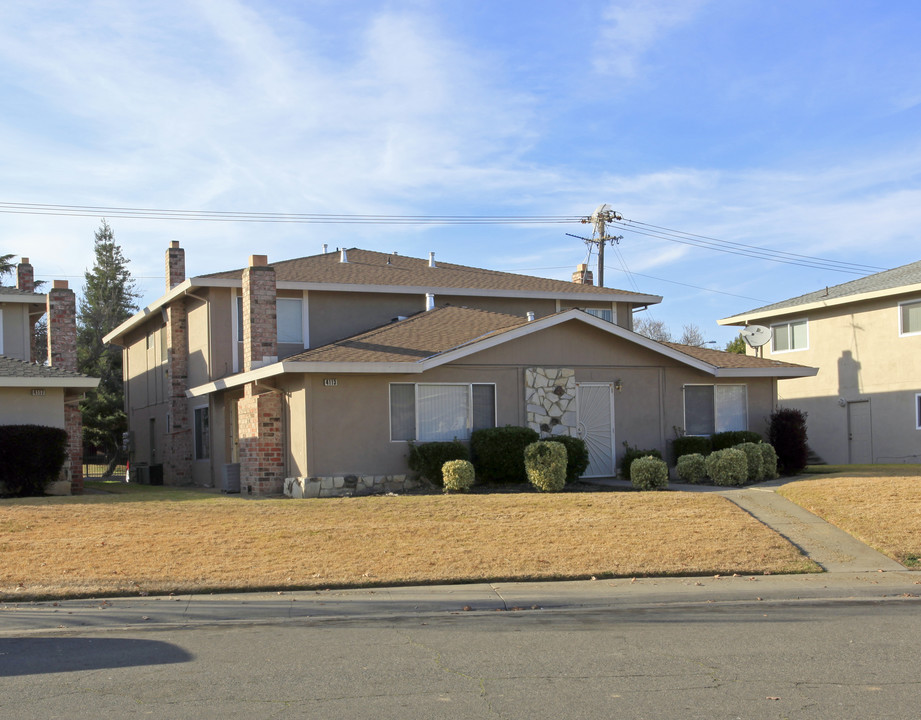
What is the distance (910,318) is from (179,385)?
20.8 meters

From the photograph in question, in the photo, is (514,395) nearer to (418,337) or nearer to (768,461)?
(418,337)

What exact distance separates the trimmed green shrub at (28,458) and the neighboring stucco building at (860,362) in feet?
72.9

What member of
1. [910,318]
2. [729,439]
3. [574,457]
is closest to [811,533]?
[574,457]

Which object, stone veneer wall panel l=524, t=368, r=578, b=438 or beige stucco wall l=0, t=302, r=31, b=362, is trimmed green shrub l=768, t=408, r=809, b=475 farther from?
beige stucco wall l=0, t=302, r=31, b=362

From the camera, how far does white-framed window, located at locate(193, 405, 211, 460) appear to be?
2425 centimetres

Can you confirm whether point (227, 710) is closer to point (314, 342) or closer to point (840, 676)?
point (840, 676)

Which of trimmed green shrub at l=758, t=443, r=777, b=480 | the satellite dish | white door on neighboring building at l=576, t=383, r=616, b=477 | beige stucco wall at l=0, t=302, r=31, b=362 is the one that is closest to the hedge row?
white door on neighboring building at l=576, t=383, r=616, b=477

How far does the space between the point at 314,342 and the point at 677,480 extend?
947 cm

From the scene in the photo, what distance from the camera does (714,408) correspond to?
2300 centimetres

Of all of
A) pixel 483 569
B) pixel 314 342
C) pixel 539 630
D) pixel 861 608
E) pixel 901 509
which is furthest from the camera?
pixel 314 342

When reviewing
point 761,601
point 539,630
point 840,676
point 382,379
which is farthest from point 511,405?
point 840,676

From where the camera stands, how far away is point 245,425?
20.3 meters

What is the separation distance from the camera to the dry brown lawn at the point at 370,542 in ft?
37.4

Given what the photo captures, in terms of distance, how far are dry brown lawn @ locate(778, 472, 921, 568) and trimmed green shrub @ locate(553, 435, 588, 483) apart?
406cm
